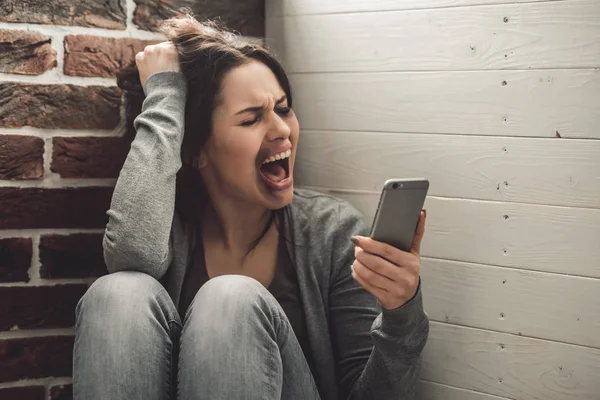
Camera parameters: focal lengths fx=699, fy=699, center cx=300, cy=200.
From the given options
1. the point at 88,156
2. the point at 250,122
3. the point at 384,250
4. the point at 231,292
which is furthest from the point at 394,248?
the point at 88,156

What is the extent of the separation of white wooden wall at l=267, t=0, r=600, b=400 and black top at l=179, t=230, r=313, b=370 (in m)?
0.22

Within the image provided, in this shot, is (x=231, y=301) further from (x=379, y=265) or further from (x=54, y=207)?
(x=54, y=207)

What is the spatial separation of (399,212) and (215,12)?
0.62 meters

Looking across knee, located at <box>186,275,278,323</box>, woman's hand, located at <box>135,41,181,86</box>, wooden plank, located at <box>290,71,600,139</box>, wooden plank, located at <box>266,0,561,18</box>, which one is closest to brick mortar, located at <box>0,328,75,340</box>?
knee, located at <box>186,275,278,323</box>

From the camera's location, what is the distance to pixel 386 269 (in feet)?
3.21

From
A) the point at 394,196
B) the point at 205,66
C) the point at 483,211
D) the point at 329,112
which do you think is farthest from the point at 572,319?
the point at 205,66

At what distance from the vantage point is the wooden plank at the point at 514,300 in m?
1.12

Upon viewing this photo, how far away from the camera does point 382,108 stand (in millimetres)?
1285

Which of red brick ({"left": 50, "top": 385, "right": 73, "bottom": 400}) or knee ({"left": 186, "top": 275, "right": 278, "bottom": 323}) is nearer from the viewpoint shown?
knee ({"left": 186, "top": 275, "right": 278, "bottom": 323})

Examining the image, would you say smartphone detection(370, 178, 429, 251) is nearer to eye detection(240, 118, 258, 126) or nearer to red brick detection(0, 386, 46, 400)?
eye detection(240, 118, 258, 126)

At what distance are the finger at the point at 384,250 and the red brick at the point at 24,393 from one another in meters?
0.70

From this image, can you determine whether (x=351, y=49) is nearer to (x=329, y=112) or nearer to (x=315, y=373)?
(x=329, y=112)

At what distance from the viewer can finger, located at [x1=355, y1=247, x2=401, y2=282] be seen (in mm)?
975

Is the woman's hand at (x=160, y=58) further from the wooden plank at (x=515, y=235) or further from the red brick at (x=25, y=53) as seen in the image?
the wooden plank at (x=515, y=235)
